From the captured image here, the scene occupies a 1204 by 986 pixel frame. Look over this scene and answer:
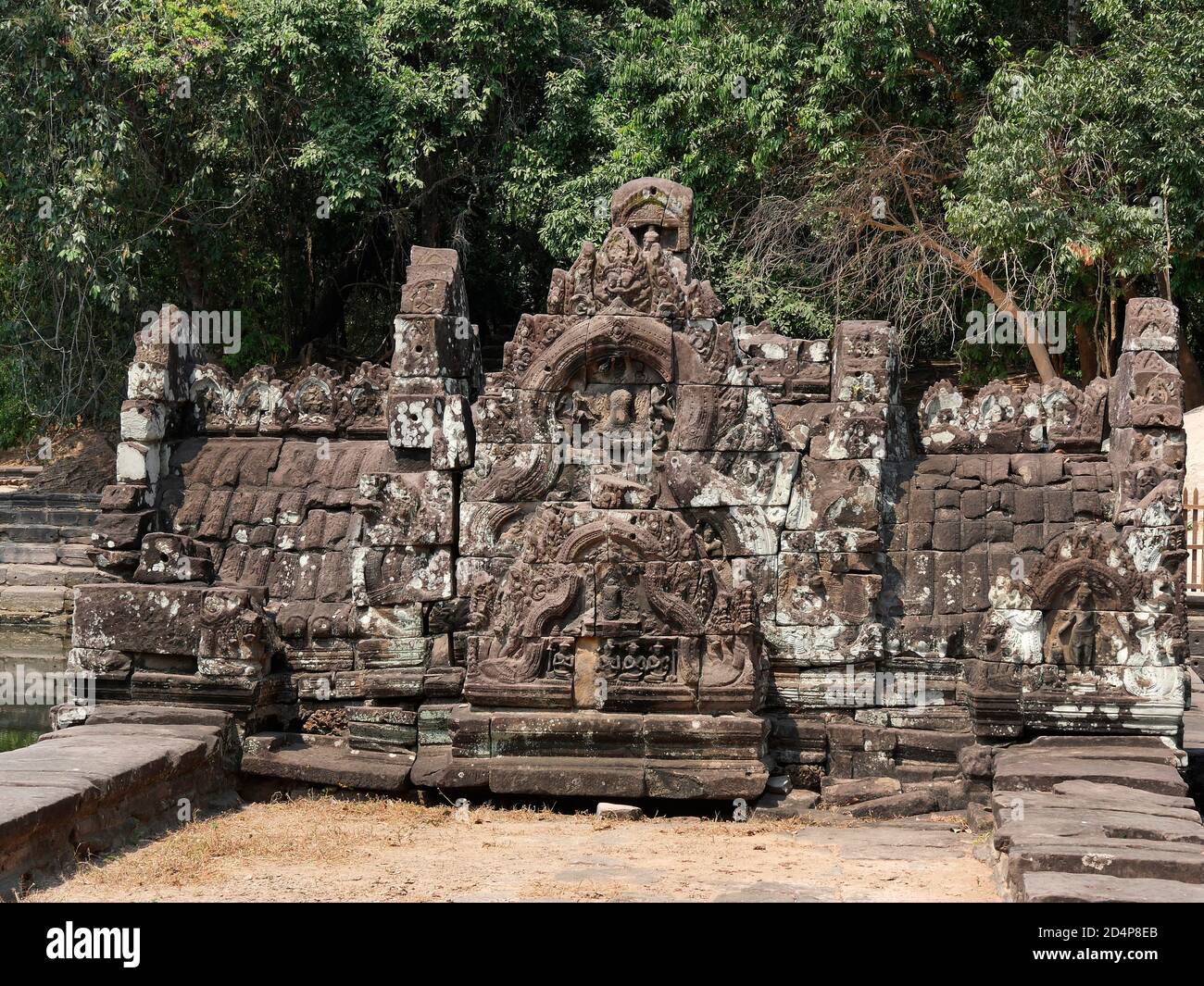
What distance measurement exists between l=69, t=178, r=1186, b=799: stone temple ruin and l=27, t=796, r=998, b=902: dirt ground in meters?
0.38

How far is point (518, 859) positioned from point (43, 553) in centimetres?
1248

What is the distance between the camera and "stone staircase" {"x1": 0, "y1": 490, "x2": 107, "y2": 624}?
17.6 metres

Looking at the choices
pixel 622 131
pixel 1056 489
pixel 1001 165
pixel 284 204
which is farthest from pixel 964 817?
pixel 284 204

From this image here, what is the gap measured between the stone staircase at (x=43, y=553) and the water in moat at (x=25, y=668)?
0.72 feet

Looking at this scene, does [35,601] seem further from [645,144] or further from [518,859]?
[518,859]

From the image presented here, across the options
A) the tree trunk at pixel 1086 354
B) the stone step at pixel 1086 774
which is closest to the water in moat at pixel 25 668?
the stone step at pixel 1086 774

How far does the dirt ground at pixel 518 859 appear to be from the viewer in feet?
22.7

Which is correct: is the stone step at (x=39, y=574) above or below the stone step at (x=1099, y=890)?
above

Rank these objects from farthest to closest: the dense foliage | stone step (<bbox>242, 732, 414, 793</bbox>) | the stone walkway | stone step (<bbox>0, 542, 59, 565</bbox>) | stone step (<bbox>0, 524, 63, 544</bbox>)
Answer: stone step (<bbox>0, 524, 63, 544</bbox>) → stone step (<bbox>0, 542, 59, 565</bbox>) → the dense foliage → stone step (<bbox>242, 732, 414, 793</bbox>) → the stone walkway

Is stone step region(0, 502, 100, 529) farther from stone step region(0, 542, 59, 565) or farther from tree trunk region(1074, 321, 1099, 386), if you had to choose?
tree trunk region(1074, 321, 1099, 386)

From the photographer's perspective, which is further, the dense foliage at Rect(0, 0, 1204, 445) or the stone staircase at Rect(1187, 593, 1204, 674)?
the dense foliage at Rect(0, 0, 1204, 445)

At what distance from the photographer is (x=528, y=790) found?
28.9 feet

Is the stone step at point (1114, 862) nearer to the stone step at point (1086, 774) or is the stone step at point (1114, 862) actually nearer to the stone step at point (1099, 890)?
the stone step at point (1099, 890)

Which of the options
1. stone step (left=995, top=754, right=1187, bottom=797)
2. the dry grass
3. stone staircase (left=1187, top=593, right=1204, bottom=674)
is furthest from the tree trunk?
the dry grass
